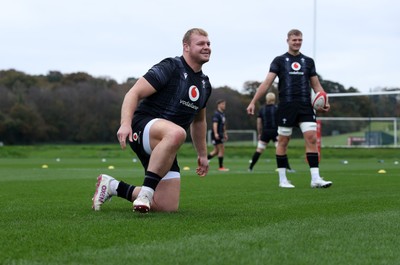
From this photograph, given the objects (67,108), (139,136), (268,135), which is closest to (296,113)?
(139,136)

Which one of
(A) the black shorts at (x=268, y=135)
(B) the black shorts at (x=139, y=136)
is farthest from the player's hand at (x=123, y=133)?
(A) the black shorts at (x=268, y=135)

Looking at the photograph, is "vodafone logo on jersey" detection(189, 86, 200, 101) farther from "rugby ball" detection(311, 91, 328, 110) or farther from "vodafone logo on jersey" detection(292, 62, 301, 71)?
"vodafone logo on jersey" detection(292, 62, 301, 71)

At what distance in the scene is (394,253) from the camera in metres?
3.78

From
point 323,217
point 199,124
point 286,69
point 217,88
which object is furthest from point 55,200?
point 217,88

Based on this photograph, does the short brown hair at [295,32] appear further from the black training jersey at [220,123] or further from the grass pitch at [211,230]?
the black training jersey at [220,123]

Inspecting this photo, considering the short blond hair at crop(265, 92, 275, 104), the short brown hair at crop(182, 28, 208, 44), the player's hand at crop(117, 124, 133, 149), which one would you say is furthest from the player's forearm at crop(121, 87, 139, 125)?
the short blond hair at crop(265, 92, 275, 104)

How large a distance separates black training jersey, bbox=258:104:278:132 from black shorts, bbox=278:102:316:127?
6.15m

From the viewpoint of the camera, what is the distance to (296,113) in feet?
32.6

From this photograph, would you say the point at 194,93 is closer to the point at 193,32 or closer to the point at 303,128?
the point at 193,32

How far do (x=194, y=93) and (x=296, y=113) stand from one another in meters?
4.17

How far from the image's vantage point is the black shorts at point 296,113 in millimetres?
9938

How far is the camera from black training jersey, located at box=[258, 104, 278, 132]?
53.6 ft

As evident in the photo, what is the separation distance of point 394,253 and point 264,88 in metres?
6.29

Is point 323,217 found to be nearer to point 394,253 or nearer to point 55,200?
point 394,253
